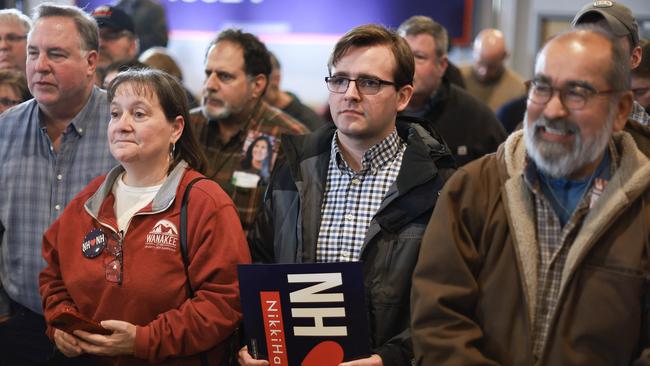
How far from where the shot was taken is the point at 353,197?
2.78 metres

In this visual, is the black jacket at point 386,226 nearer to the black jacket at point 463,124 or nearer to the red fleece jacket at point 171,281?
the red fleece jacket at point 171,281

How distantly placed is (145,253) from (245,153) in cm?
122

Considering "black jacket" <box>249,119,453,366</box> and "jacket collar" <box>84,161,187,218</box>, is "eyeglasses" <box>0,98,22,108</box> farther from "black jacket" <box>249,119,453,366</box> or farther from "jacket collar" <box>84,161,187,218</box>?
"black jacket" <box>249,119,453,366</box>

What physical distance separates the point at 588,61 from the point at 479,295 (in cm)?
68

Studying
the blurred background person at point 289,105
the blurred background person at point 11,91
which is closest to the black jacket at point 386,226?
the blurred background person at point 11,91

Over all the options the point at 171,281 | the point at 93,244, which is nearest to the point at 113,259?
the point at 93,244

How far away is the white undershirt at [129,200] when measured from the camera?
110 inches

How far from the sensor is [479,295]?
229 centimetres

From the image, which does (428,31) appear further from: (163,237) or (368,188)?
(163,237)

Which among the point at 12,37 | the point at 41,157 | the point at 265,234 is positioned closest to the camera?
the point at 265,234

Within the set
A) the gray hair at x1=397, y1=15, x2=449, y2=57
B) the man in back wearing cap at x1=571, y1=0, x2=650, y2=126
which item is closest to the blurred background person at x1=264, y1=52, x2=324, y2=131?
the gray hair at x1=397, y1=15, x2=449, y2=57

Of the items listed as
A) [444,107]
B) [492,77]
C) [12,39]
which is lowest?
[444,107]

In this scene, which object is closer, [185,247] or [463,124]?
[185,247]

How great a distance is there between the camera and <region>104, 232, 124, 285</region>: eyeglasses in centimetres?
272
